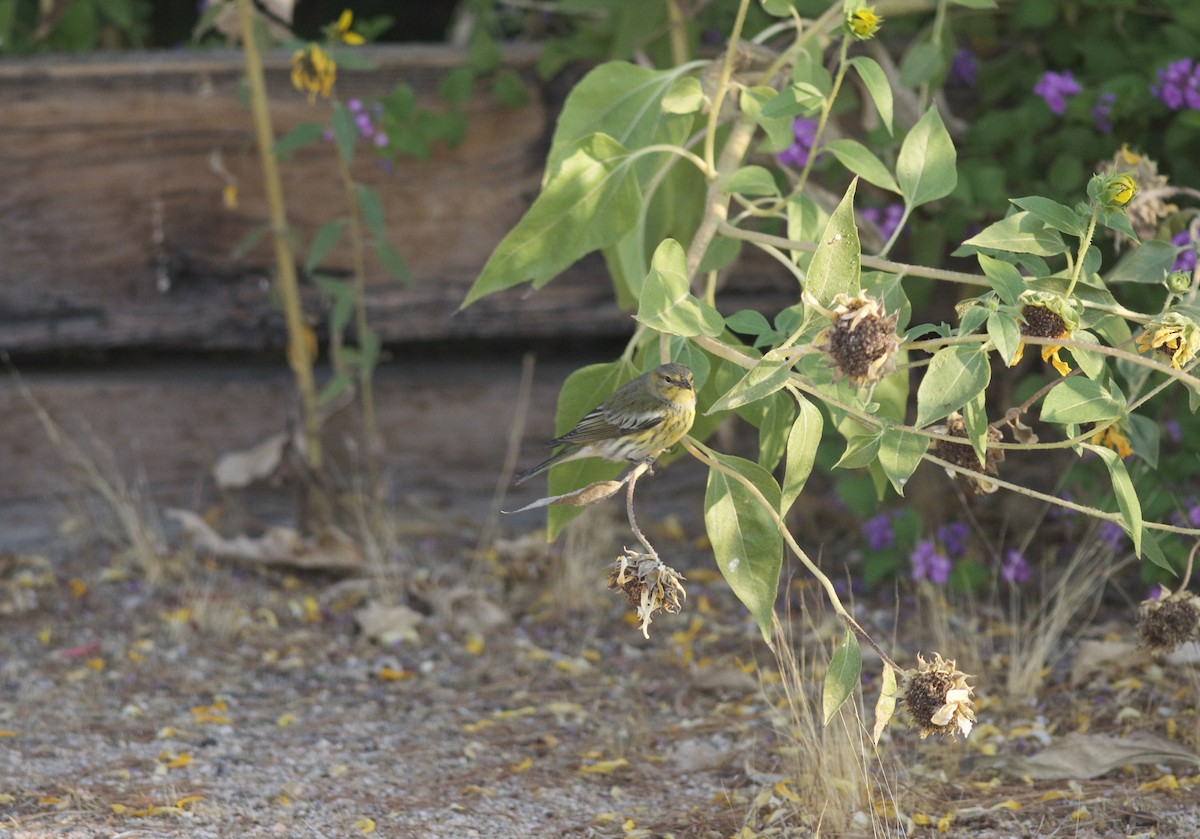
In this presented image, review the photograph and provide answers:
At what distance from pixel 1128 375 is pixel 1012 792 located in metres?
0.68

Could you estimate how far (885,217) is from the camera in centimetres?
293

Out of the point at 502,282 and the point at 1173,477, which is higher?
the point at 502,282

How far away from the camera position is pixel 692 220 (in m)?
2.62

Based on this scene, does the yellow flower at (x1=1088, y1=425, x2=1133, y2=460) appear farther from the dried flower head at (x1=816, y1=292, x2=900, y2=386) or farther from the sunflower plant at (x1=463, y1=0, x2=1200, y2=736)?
the dried flower head at (x1=816, y1=292, x2=900, y2=386)

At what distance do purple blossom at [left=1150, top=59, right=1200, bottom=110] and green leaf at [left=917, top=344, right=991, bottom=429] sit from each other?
1357 millimetres

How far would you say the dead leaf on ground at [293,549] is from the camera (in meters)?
3.16

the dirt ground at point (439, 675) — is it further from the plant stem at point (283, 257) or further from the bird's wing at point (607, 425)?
the bird's wing at point (607, 425)

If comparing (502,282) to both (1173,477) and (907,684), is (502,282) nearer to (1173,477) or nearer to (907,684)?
(907,684)

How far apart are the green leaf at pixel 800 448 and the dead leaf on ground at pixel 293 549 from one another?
1.74 m

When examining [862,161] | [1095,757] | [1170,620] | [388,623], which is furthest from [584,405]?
[388,623]

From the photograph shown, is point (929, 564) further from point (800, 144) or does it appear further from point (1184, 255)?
point (800, 144)

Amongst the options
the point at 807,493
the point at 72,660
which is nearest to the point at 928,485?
the point at 807,493

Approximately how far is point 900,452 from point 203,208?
235cm

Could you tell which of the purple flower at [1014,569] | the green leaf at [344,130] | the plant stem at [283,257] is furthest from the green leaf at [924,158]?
the plant stem at [283,257]
